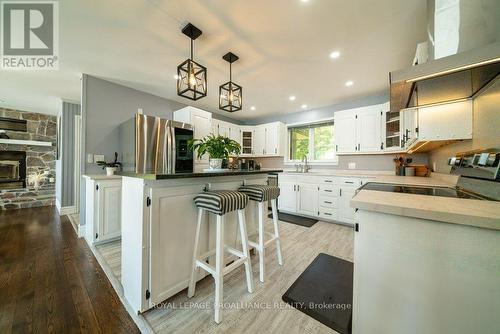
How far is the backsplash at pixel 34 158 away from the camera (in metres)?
4.10

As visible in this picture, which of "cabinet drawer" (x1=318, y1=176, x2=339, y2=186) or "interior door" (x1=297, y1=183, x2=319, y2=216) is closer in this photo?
"cabinet drawer" (x1=318, y1=176, x2=339, y2=186)

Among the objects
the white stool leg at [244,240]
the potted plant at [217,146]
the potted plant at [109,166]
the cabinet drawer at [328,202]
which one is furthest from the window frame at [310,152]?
the potted plant at [109,166]

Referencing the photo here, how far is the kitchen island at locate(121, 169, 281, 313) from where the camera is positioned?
1176mm

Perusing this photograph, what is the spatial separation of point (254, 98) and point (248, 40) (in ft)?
5.55

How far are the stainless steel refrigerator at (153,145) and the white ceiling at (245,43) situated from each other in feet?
2.41

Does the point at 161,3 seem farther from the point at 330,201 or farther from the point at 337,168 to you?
the point at 337,168

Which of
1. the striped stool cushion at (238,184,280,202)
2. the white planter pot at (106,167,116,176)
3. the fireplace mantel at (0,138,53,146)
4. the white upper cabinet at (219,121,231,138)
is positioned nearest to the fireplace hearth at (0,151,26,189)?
the fireplace mantel at (0,138,53,146)

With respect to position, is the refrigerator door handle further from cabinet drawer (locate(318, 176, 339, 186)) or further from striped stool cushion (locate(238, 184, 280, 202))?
cabinet drawer (locate(318, 176, 339, 186))

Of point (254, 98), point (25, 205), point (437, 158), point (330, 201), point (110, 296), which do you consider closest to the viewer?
point (110, 296)

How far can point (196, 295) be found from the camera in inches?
55.9

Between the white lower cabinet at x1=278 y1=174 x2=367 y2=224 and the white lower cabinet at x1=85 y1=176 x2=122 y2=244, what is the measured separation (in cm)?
302

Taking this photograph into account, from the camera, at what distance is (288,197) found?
3.84 metres

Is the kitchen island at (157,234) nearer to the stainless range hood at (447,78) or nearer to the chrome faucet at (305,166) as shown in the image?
the stainless range hood at (447,78)

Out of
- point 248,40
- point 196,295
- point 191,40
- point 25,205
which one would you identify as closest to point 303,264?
point 196,295
